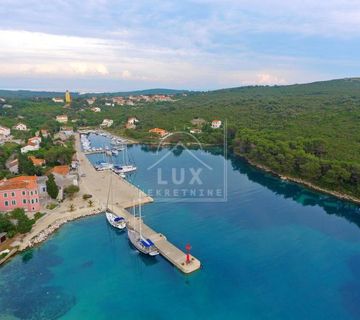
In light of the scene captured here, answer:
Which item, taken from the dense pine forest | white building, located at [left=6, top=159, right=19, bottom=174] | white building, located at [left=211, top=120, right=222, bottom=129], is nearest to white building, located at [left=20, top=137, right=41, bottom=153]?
white building, located at [left=6, top=159, right=19, bottom=174]

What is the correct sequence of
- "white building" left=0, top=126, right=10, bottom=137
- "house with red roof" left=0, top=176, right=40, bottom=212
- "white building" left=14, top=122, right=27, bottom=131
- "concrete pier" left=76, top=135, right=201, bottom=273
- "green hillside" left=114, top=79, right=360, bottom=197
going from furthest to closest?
"white building" left=14, top=122, right=27, bottom=131
"white building" left=0, top=126, right=10, bottom=137
"green hillside" left=114, top=79, right=360, bottom=197
"house with red roof" left=0, top=176, right=40, bottom=212
"concrete pier" left=76, top=135, right=201, bottom=273

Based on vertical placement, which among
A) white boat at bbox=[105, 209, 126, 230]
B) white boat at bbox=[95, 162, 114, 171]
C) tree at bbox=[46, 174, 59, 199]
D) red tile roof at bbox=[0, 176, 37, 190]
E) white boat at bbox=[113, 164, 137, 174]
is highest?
red tile roof at bbox=[0, 176, 37, 190]

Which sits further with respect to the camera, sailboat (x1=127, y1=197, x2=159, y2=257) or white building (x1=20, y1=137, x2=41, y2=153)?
white building (x1=20, y1=137, x2=41, y2=153)

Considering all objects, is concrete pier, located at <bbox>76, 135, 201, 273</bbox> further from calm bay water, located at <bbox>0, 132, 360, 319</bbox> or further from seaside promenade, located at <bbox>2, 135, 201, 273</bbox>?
calm bay water, located at <bbox>0, 132, 360, 319</bbox>

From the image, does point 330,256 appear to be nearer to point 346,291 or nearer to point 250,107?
point 346,291

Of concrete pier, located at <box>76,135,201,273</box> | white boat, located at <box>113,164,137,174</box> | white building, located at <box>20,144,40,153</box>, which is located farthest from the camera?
white building, located at <box>20,144,40,153</box>

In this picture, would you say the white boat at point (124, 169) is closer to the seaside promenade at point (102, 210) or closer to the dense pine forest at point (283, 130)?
the seaside promenade at point (102, 210)

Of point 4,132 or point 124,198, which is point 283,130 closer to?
point 124,198
